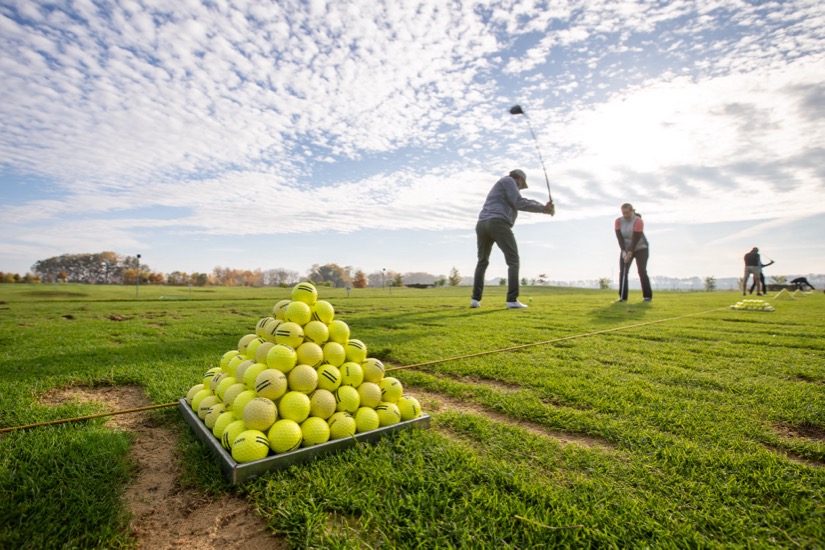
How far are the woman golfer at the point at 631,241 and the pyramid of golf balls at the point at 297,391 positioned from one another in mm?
13511

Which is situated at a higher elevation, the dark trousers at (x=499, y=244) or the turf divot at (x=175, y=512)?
the dark trousers at (x=499, y=244)

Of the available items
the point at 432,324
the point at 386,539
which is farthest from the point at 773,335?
the point at 386,539

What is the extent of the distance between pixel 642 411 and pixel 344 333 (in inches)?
101

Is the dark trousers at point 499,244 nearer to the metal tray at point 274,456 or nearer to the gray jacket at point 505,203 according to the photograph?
the gray jacket at point 505,203

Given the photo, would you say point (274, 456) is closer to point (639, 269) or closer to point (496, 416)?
point (496, 416)

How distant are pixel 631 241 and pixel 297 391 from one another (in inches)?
560

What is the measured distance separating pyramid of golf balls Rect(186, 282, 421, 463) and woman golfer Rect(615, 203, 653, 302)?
13.5 metres

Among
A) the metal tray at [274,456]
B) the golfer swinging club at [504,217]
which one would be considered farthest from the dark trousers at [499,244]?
the metal tray at [274,456]

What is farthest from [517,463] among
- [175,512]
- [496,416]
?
[175,512]

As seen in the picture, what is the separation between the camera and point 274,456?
2422 millimetres

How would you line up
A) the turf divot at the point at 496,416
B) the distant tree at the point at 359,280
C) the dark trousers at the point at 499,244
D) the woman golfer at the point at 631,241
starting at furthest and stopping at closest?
1. the distant tree at the point at 359,280
2. the woman golfer at the point at 631,241
3. the dark trousers at the point at 499,244
4. the turf divot at the point at 496,416

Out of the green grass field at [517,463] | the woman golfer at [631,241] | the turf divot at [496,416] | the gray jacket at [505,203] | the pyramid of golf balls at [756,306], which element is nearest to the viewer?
the green grass field at [517,463]

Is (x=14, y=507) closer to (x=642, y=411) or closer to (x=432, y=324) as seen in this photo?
(x=642, y=411)

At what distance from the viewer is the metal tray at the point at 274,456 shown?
232 centimetres
